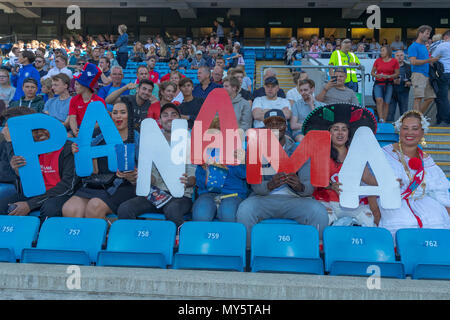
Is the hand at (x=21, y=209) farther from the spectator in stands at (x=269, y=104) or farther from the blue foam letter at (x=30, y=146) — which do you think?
the spectator in stands at (x=269, y=104)

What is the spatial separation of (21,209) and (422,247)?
11.1ft

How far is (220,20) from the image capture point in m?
22.1

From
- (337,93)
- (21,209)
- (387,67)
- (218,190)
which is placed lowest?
(21,209)

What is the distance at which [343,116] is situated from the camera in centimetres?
386

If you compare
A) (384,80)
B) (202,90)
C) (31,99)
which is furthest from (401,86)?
(31,99)

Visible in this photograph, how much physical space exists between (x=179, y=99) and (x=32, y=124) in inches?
117

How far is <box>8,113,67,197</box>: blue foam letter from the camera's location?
12.1 ft

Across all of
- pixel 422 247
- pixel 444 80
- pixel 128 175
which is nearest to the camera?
pixel 422 247

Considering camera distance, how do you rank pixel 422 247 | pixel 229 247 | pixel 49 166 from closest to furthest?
pixel 422 247
pixel 229 247
pixel 49 166

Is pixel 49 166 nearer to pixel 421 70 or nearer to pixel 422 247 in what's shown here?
pixel 422 247

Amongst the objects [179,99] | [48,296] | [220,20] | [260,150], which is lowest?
[48,296]

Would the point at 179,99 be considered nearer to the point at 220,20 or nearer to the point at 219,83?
the point at 219,83

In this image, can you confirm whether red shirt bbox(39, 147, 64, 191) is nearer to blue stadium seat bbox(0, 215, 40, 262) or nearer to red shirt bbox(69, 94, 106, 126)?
blue stadium seat bbox(0, 215, 40, 262)

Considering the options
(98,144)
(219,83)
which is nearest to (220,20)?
(219,83)
